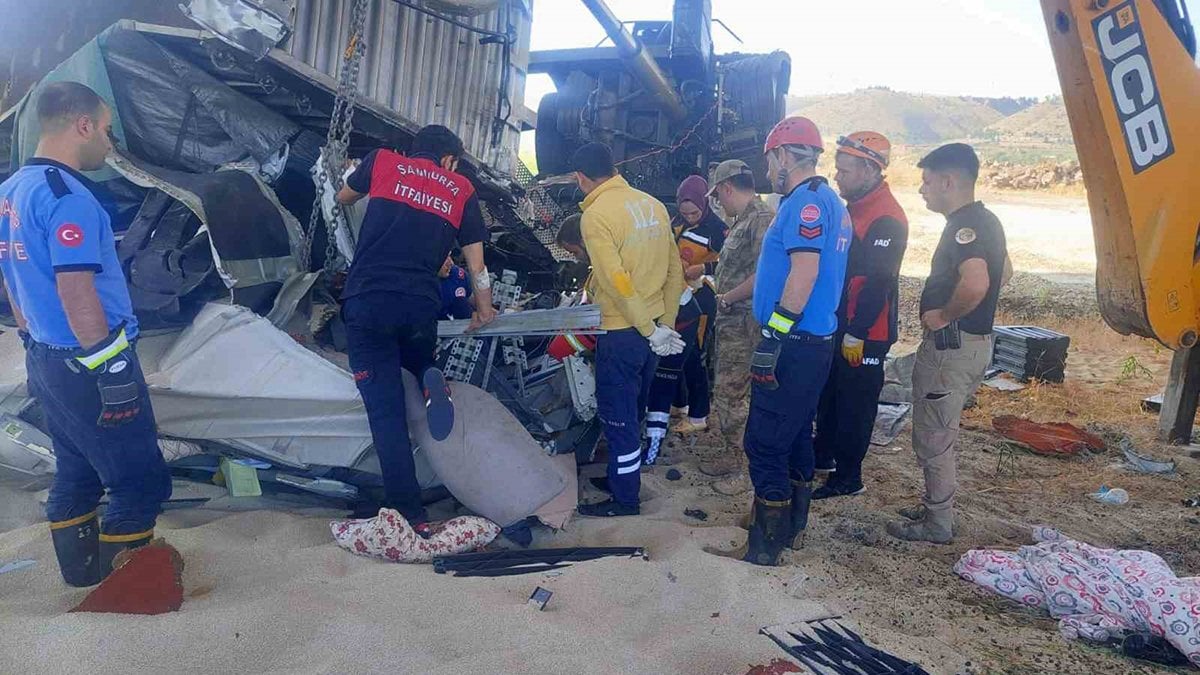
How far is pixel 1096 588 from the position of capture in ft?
10.2

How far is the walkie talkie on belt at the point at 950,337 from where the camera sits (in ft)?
12.6

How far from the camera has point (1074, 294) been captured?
12.1 meters

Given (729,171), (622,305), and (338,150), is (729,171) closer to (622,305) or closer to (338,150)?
(622,305)

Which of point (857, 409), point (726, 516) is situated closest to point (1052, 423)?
point (857, 409)

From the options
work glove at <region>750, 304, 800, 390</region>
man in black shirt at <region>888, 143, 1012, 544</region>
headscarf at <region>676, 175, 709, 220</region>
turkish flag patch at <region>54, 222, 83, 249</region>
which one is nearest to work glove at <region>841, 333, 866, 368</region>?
man in black shirt at <region>888, 143, 1012, 544</region>

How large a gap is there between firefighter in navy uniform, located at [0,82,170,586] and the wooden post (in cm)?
643

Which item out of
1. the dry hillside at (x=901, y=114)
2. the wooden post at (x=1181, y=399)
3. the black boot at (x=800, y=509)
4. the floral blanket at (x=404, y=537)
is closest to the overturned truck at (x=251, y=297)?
the floral blanket at (x=404, y=537)

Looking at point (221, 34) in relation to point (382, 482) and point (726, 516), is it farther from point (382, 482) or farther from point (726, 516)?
point (726, 516)

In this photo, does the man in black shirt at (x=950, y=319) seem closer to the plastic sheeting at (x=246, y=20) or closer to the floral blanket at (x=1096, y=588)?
the floral blanket at (x=1096, y=588)

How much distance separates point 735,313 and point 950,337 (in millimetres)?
1441

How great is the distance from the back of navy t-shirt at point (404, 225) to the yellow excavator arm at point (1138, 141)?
129 inches

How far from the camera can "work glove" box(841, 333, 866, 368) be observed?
170 inches

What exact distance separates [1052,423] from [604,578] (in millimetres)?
4712

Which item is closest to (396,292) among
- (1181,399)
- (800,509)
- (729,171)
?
(800,509)
